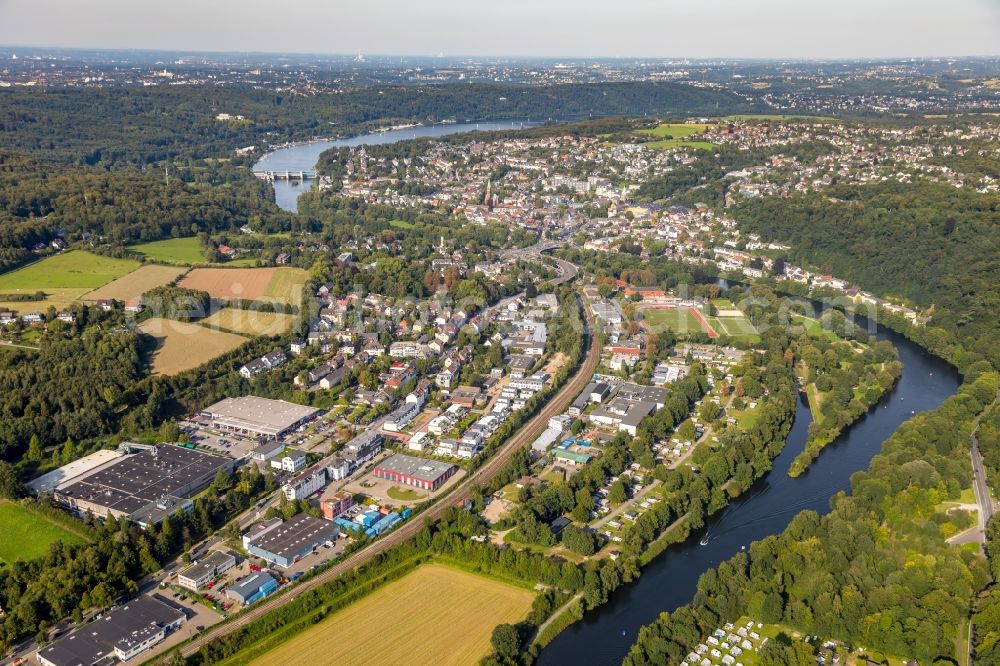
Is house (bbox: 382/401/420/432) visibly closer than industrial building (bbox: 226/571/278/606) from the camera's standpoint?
No

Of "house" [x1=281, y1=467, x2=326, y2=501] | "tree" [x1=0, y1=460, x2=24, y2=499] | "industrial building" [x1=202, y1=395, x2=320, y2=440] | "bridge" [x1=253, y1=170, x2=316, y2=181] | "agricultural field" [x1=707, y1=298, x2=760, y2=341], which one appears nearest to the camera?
"tree" [x1=0, y1=460, x2=24, y2=499]

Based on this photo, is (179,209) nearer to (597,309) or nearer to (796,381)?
(597,309)

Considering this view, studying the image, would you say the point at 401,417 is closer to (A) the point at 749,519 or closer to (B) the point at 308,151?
(A) the point at 749,519

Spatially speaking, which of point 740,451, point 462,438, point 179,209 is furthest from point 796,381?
point 179,209

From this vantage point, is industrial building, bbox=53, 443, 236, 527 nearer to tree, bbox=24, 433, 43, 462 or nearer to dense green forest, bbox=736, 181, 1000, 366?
tree, bbox=24, 433, 43, 462

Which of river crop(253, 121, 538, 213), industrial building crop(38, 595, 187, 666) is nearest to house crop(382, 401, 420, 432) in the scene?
industrial building crop(38, 595, 187, 666)

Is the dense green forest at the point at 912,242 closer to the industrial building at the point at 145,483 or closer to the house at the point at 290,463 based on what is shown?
the house at the point at 290,463

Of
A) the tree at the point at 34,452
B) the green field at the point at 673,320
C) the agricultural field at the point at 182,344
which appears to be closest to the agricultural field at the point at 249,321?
the agricultural field at the point at 182,344
